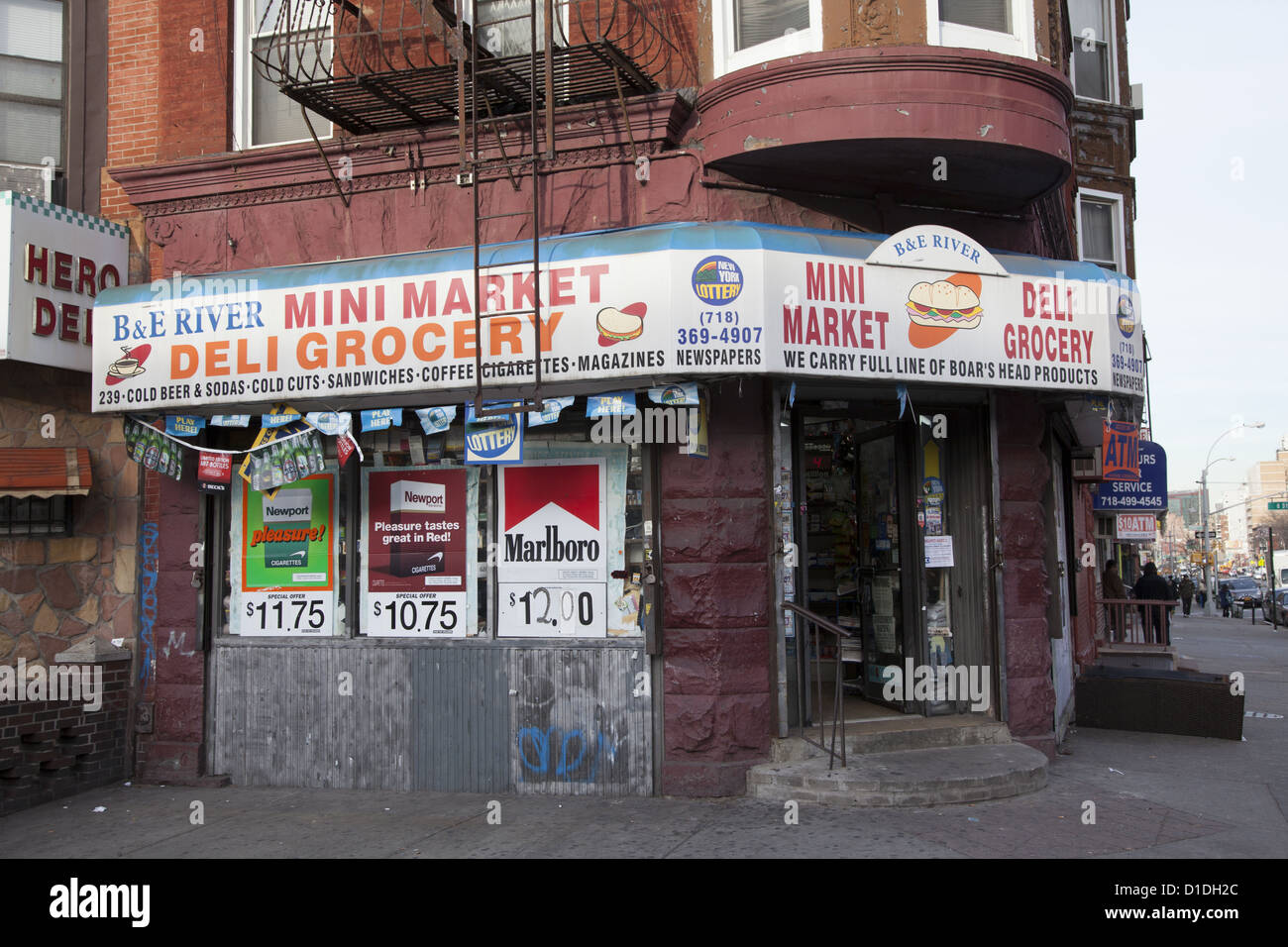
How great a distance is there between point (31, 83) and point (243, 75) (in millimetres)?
2251

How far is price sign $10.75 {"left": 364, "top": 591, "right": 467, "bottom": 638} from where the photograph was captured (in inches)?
349

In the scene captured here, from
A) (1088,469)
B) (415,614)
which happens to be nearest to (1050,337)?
(415,614)

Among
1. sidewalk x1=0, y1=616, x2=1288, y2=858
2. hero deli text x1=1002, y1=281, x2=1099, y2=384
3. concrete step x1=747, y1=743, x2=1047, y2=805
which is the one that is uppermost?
hero deli text x1=1002, y1=281, x2=1099, y2=384

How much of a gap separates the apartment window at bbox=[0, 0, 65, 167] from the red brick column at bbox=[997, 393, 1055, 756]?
9.46m

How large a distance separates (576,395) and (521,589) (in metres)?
1.78

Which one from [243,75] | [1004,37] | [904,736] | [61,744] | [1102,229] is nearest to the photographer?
[1004,37]

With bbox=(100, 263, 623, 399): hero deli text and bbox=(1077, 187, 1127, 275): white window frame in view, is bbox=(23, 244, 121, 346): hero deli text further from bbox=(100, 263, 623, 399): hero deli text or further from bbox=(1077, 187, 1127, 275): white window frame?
bbox=(1077, 187, 1127, 275): white window frame

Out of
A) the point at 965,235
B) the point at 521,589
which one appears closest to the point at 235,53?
the point at 521,589

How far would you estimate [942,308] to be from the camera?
8.13 m

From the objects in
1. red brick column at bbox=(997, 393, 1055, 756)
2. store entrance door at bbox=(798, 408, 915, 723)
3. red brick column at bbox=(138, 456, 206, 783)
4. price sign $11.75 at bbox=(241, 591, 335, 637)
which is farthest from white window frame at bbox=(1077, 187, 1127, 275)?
red brick column at bbox=(138, 456, 206, 783)

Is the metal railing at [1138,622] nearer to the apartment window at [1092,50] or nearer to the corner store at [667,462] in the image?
the corner store at [667,462]

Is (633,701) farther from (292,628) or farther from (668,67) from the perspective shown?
(668,67)

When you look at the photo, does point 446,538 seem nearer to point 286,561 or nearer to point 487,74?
point 286,561

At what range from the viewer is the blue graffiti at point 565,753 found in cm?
826
